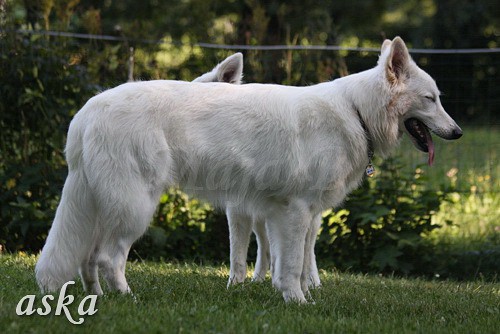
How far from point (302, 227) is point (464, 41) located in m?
15.6

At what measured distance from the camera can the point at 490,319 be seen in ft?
16.2

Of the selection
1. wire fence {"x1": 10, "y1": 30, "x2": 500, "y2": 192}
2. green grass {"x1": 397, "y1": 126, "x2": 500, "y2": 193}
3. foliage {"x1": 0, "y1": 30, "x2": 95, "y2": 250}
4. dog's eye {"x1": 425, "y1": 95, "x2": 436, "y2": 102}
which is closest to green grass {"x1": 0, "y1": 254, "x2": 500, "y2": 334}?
foliage {"x1": 0, "y1": 30, "x2": 95, "y2": 250}

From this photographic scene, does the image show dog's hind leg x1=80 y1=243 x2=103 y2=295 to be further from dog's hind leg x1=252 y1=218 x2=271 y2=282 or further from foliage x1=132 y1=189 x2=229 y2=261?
foliage x1=132 y1=189 x2=229 y2=261

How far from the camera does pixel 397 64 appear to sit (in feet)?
17.7

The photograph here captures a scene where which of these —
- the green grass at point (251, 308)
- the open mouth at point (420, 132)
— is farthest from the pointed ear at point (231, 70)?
the green grass at point (251, 308)

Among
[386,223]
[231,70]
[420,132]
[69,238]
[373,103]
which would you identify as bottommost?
[386,223]

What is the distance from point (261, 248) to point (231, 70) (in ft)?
4.81

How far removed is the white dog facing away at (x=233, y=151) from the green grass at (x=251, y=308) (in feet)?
0.92

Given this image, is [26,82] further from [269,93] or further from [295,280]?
[295,280]

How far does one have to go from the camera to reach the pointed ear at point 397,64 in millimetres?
5293

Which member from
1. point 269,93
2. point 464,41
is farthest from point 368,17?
point 269,93

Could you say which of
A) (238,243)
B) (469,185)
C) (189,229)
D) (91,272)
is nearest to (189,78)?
(189,229)

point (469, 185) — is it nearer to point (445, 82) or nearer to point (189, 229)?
point (445, 82)

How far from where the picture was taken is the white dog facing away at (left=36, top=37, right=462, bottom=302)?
4910mm
